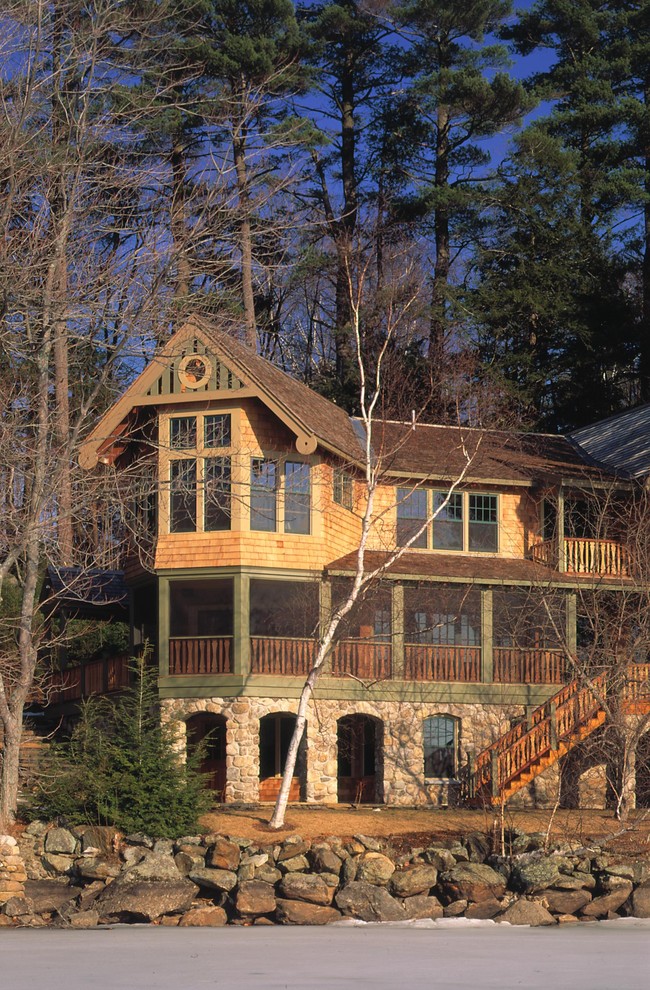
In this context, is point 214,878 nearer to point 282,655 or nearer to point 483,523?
point 282,655

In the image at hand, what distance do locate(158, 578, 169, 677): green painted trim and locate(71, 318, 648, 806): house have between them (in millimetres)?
42

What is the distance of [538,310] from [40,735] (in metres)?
21.5

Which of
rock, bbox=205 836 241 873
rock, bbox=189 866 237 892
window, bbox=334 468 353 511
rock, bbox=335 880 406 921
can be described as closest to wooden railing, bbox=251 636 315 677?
window, bbox=334 468 353 511

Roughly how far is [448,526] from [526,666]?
12.5 ft

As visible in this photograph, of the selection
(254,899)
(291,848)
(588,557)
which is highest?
(588,557)

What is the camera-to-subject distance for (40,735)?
32.7 meters

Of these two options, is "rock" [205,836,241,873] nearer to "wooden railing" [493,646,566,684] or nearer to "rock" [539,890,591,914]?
"rock" [539,890,591,914]

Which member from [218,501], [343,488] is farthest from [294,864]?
[343,488]

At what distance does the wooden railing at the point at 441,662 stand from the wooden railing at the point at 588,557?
2.99 metres

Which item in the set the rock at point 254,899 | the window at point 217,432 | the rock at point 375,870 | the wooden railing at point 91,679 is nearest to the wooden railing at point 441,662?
the window at point 217,432

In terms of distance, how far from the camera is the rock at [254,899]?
22266 millimetres

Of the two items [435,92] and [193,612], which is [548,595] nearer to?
[193,612]

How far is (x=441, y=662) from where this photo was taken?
100 ft

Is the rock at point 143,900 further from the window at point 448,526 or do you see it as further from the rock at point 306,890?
the window at point 448,526
